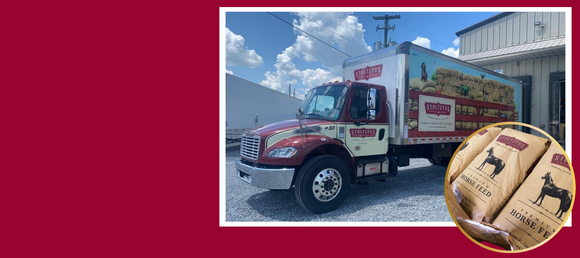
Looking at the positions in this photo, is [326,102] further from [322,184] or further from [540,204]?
[540,204]

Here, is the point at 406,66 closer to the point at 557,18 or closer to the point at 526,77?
the point at 557,18

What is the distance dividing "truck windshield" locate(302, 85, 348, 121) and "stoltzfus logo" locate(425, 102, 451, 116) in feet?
6.31

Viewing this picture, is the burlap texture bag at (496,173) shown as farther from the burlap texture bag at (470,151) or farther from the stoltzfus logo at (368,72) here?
the stoltzfus logo at (368,72)

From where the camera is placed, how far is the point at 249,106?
9.41 m

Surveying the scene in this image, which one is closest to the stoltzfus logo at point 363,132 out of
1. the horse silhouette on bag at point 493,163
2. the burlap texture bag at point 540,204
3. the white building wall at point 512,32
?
the horse silhouette on bag at point 493,163

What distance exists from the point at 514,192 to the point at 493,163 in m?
0.32

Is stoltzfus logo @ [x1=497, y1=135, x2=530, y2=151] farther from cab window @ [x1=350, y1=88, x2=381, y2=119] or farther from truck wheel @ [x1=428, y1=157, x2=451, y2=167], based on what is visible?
truck wheel @ [x1=428, y1=157, x2=451, y2=167]

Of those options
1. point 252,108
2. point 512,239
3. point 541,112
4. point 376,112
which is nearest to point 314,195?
point 376,112

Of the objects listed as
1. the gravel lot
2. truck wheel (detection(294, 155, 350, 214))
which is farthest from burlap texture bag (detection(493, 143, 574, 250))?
truck wheel (detection(294, 155, 350, 214))

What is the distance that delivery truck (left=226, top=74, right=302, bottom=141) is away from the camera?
28.9 ft

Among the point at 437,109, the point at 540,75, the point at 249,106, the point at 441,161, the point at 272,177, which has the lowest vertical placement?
the point at 441,161

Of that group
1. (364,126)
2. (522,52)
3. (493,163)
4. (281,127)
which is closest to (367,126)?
(364,126)

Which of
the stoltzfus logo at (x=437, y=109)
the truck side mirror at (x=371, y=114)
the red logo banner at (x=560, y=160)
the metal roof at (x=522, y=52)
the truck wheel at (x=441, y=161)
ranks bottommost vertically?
the truck wheel at (x=441, y=161)

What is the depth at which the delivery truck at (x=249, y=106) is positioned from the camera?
8.82m
